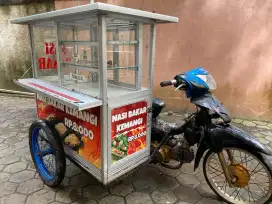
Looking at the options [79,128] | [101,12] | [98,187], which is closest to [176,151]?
[98,187]

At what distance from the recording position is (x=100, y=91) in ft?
6.86

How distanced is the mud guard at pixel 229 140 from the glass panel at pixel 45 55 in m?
2.09

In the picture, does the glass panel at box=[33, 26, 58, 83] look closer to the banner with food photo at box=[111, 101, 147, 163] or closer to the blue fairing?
the banner with food photo at box=[111, 101, 147, 163]

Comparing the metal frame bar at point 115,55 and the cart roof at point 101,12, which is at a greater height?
the cart roof at point 101,12

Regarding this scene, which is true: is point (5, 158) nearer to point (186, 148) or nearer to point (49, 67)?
point (49, 67)

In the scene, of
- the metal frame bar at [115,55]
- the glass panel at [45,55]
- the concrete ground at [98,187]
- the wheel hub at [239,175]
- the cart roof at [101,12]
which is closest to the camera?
the cart roof at [101,12]

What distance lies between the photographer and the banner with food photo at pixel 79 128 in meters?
2.29

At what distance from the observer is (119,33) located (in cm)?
250

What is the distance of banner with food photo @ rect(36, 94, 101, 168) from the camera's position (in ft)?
7.50

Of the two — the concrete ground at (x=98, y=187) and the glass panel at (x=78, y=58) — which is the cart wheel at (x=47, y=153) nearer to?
the concrete ground at (x=98, y=187)

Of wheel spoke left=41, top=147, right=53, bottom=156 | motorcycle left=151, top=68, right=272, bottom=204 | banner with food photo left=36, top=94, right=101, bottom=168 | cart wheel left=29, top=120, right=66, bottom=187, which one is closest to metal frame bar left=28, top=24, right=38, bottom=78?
banner with food photo left=36, top=94, right=101, bottom=168

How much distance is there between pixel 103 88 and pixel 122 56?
71 centimetres

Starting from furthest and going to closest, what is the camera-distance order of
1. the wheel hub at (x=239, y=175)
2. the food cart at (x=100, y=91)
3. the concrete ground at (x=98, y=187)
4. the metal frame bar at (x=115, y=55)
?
the concrete ground at (x=98, y=187) < the metal frame bar at (x=115, y=55) < the wheel hub at (x=239, y=175) < the food cart at (x=100, y=91)

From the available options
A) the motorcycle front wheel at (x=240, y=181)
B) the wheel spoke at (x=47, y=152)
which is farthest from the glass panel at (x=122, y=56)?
the motorcycle front wheel at (x=240, y=181)
